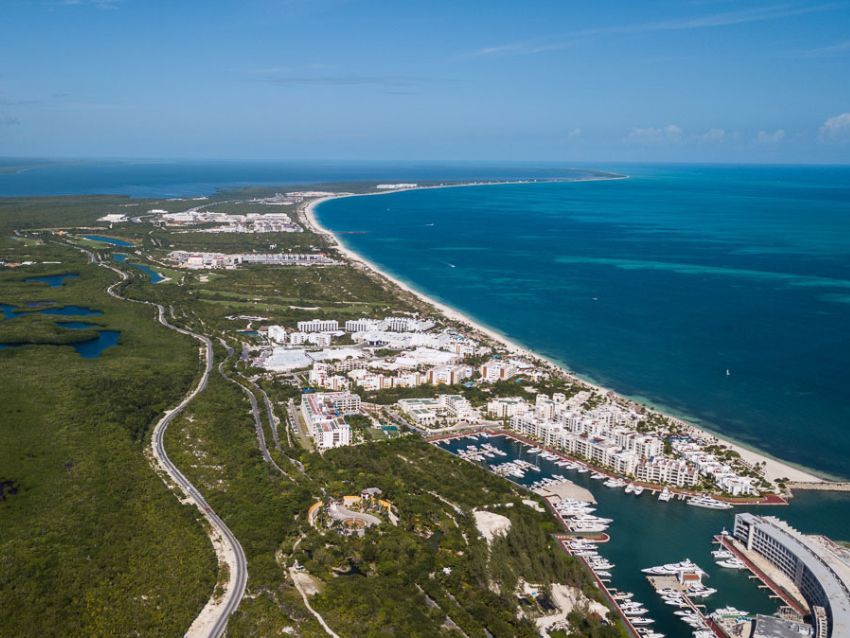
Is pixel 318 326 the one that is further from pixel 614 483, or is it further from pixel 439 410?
pixel 614 483

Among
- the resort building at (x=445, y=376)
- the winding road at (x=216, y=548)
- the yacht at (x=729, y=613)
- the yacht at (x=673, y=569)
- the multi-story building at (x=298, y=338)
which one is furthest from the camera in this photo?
the multi-story building at (x=298, y=338)

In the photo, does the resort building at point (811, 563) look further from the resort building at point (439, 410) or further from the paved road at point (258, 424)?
the paved road at point (258, 424)

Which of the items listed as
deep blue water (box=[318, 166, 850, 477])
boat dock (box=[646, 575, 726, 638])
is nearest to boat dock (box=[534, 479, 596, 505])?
boat dock (box=[646, 575, 726, 638])

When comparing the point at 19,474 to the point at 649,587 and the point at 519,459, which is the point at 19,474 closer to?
the point at 519,459

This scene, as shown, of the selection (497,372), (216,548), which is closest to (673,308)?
(497,372)

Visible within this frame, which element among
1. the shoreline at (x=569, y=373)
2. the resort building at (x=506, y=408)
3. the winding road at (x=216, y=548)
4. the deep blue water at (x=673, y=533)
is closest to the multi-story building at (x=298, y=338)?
the winding road at (x=216, y=548)

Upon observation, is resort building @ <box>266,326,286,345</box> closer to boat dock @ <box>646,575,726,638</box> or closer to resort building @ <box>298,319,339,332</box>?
resort building @ <box>298,319,339,332</box>
